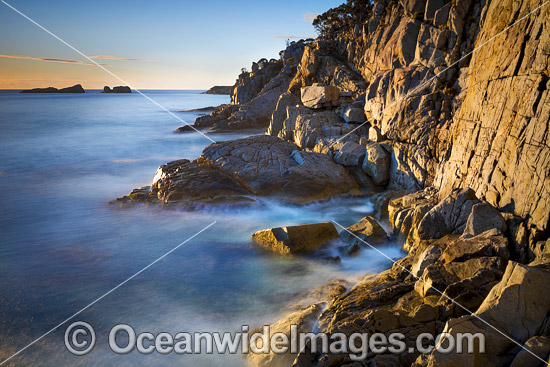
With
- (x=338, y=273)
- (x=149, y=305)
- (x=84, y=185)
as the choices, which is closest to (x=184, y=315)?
(x=149, y=305)

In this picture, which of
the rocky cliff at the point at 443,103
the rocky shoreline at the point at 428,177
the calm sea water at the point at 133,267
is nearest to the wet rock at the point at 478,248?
the rocky shoreline at the point at 428,177

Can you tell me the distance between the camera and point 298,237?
12.0 m

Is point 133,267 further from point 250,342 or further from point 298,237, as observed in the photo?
point 250,342

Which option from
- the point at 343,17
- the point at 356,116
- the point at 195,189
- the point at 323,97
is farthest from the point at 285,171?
the point at 343,17

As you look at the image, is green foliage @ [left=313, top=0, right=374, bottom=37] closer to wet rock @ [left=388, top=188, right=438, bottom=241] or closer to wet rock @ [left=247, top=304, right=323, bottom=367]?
wet rock @ [left=388, top=188, right=438, bottom=241]

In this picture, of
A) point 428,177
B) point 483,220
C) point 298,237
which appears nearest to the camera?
point 483,220

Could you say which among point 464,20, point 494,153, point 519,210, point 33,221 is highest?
point 464,20

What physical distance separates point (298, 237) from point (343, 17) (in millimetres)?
41668

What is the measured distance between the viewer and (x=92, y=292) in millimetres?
10242

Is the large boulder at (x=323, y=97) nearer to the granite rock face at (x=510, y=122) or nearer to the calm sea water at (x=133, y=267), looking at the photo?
the calm sea water at (x=133, y=267)

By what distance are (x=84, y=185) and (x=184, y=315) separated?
16.4m

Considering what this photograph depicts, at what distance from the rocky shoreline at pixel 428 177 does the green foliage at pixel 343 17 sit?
11.0 metres

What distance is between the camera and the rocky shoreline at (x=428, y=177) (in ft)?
18.1

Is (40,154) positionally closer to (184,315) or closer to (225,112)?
(225,112)
